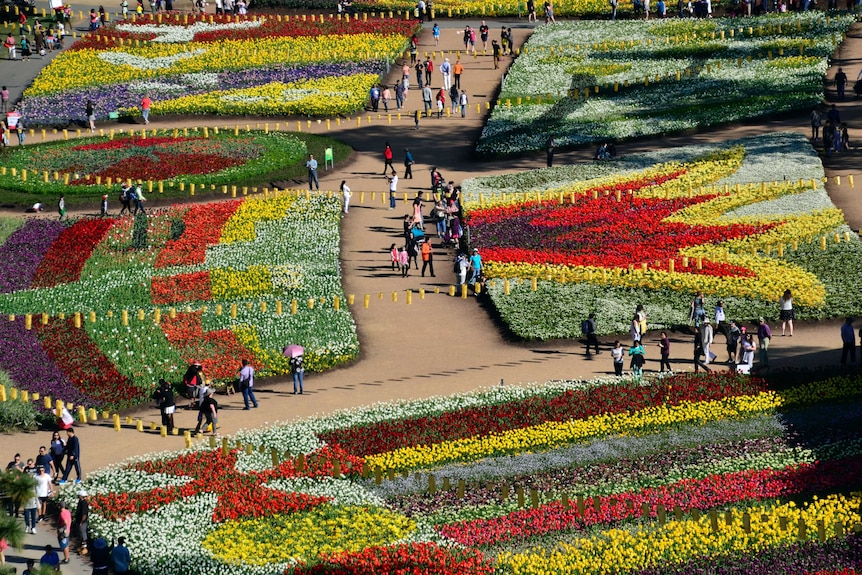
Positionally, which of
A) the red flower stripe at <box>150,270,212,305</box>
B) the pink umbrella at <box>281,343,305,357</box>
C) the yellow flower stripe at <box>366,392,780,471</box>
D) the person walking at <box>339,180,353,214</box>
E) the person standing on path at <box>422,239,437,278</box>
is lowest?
the yellow flower stripe at <box>366,392,780,471</box>

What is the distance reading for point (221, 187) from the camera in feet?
231

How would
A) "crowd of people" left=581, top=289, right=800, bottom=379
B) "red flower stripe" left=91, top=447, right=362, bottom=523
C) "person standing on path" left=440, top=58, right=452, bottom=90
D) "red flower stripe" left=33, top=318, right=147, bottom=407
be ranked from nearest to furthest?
"red flower stripe" left=91, top=447, right=362, bottom=523 < "crowd of people" left=581, top=289, right=800, bottom=379 < "red flower stripe" left=33, top=318, right=147, bottom=407 < "person standing on path" left=440, top=58, right=452, bottom=90

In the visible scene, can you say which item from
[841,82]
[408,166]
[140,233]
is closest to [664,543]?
[140,233]

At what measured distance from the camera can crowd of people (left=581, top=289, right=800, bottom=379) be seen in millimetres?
46562

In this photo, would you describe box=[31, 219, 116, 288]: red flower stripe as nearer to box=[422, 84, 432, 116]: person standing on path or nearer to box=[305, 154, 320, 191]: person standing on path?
box=[305, 154, 320, 191]: person standing on path

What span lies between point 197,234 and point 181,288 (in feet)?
22.6

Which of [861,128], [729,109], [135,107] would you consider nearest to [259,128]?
Result: [135,107]

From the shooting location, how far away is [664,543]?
116ft

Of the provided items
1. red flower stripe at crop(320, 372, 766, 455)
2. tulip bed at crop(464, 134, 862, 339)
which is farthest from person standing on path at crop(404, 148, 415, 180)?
red flower stripe at crop(320, 372, 766, 455)

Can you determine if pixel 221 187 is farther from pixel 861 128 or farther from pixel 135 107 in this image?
pixel 861 128

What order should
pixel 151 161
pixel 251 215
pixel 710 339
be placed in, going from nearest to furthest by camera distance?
pixel 710 339 → pixel 251 215 → pixel 151 161

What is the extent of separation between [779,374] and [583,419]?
624cm

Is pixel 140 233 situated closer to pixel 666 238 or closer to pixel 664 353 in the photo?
pixel 666 238

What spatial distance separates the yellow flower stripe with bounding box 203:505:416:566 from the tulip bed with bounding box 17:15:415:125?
4589 cm
